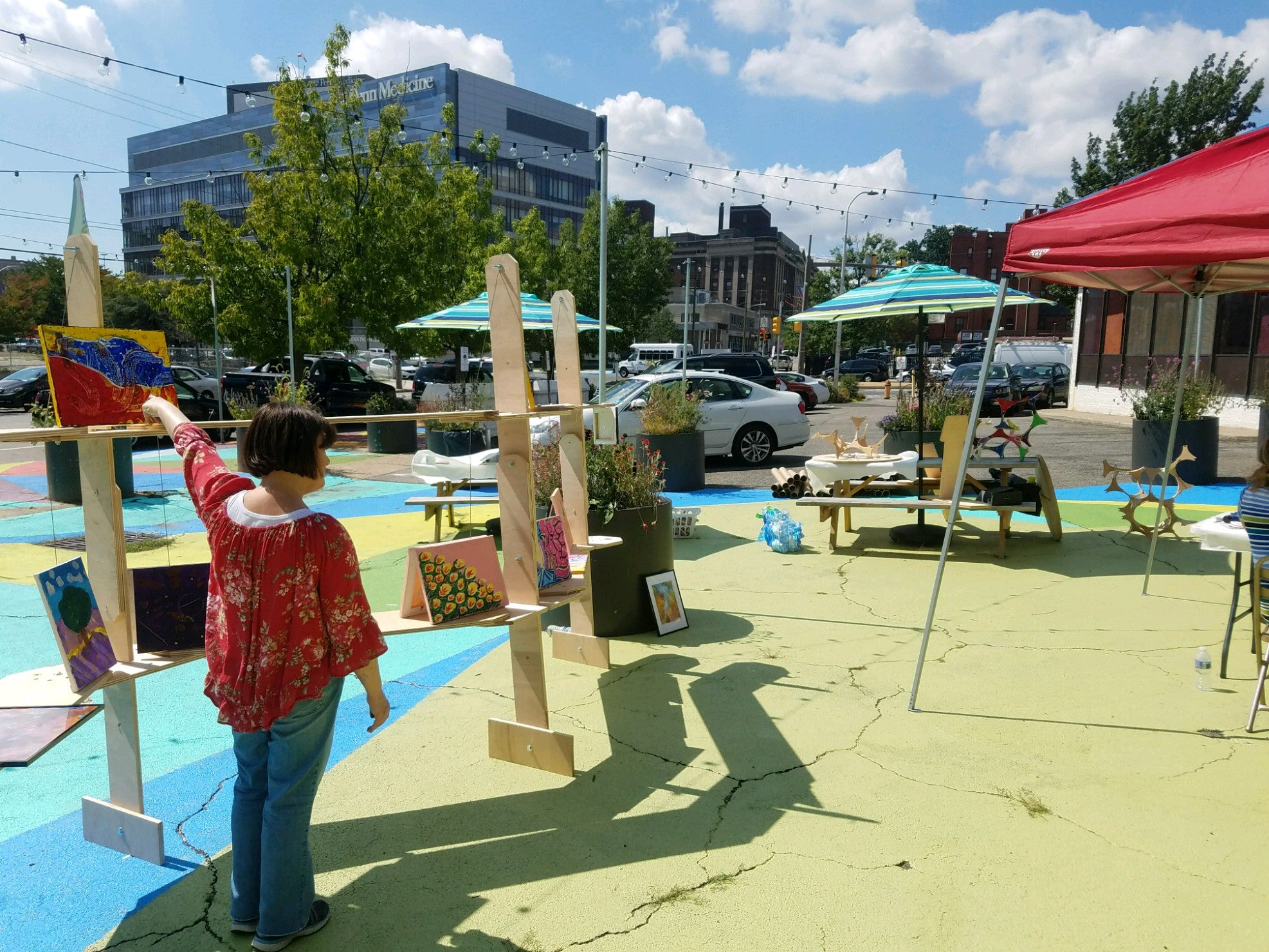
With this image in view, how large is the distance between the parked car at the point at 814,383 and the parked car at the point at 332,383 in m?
14.8

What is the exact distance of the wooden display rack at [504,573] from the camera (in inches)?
121

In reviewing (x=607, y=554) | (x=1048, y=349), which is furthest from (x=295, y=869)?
(x=1048, y=349)

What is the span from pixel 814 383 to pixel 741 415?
62.4ft

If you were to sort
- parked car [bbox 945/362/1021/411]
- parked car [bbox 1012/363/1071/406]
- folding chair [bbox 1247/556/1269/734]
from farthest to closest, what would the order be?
parked car [bbox 1012/363/1071/406]
parked car [bbox 945/362/1021/411]
folding chair [bbox 1247/556/1269/734]

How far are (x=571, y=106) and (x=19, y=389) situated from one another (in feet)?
253

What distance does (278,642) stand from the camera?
256 cm

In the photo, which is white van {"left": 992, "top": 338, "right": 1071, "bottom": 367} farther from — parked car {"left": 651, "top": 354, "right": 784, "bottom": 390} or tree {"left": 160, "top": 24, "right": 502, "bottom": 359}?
tree {"left": 160, "top": 24, "right": 502, "bottom": 359}

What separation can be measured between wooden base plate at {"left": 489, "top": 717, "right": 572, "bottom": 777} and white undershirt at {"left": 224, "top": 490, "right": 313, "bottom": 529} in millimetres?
1705

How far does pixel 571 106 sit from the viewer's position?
92688mm

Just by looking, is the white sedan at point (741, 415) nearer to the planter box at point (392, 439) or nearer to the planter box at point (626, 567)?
the planter box at point (392, 439)

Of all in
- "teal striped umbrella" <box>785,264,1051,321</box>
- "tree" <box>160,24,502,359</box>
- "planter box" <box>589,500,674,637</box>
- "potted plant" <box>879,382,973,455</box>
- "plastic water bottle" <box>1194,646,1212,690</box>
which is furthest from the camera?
"tree" <box>160,24,502,359</box>

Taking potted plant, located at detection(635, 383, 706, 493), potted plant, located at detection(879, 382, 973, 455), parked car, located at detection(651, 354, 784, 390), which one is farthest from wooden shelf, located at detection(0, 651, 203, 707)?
parked car, located at detection(651, 354, 784, 390)

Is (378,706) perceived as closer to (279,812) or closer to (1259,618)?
(279,812)

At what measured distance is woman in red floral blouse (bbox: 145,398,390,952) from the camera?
8.38 feet
